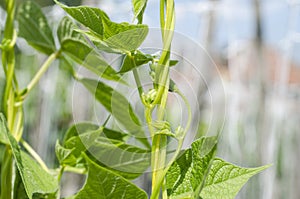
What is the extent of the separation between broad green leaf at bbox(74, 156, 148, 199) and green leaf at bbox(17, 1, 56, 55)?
7.0 inches

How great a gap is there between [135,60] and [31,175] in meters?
0.07

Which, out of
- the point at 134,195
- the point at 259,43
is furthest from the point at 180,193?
the point at 259,43

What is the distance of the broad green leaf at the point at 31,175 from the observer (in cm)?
19

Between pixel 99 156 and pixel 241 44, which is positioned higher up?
pixel 241 44

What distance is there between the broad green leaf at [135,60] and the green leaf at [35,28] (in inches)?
6.3

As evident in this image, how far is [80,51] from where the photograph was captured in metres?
0.29

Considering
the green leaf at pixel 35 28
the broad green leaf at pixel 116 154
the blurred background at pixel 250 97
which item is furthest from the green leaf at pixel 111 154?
the blurred background at pixel 250 97

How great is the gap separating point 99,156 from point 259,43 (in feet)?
6.54

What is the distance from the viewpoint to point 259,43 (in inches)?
84.1

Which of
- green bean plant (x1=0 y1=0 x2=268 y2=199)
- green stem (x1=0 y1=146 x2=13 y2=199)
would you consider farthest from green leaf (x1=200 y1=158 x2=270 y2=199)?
green stem (x1=0 y1=146 x2=13 y2=199)

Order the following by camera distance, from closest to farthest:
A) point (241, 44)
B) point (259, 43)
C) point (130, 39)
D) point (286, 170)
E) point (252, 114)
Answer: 1. point (130, 39)
2. point (259, 43)
3. point (286, 170)
4. point (252, 114)
5. point (241, 44)

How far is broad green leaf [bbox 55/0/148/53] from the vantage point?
17 cm

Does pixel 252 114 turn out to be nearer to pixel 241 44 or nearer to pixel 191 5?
pixel 191 5

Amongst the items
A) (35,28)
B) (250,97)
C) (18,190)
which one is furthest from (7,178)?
(250,97)
